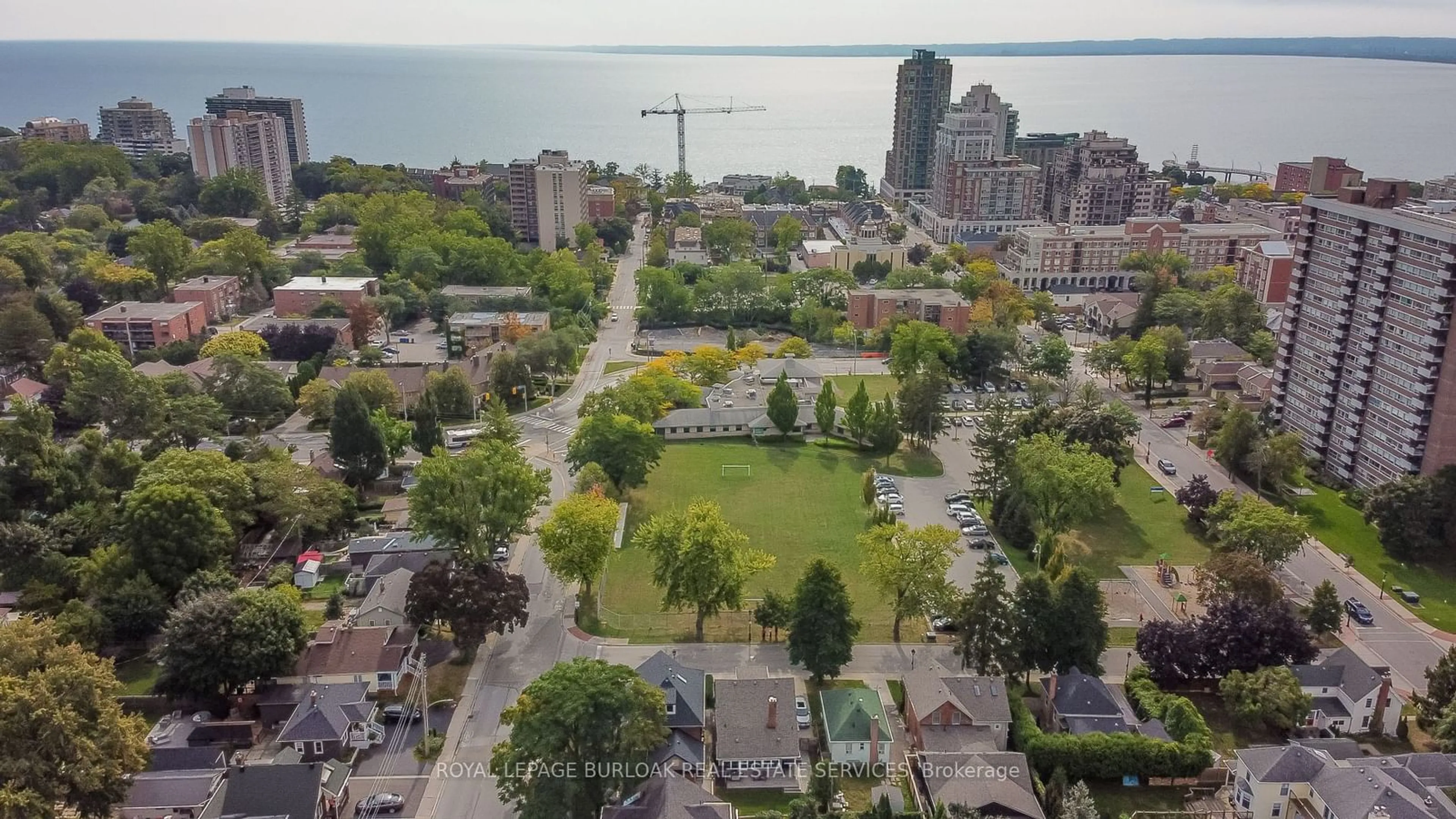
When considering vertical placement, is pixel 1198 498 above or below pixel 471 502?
below

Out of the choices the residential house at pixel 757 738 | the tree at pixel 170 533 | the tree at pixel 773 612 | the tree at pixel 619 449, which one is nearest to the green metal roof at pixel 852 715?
the residential house at pixel 757 738

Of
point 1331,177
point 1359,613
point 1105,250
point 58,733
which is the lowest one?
point 1359,613

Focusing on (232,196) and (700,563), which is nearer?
(700,563)

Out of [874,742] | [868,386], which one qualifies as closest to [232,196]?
[868,386]

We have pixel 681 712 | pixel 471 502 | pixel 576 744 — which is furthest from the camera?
pixel 471 502

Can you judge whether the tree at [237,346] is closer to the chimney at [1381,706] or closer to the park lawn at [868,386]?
the park lawn at [868,386]

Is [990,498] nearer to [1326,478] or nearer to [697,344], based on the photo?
[1326,478]

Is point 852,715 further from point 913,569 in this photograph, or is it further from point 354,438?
point 354,438

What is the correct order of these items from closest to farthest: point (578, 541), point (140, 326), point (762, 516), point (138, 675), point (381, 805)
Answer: point (381, 805)
point (138, 675)
point (578, 541)
point (762, 516)
point (140, 326)

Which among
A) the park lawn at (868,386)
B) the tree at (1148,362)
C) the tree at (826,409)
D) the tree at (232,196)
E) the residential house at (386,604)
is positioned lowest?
the residential house at (386,604)
